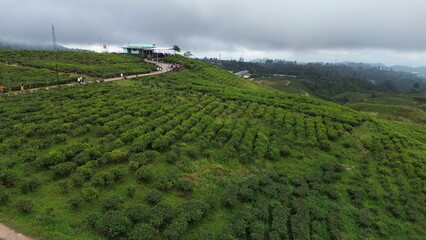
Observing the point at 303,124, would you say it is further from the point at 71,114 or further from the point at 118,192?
the point at 71,114

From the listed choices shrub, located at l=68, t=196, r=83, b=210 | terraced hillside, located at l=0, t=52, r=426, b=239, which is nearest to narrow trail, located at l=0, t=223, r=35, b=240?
terraced hillside, located at l=0, t=52, r=426, b=239

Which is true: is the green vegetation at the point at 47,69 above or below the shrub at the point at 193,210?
above

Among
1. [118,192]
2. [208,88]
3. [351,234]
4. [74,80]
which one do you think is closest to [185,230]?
[118,192]

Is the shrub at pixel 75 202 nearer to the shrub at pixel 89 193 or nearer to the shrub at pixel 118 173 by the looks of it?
the shrub at pixel 89 193

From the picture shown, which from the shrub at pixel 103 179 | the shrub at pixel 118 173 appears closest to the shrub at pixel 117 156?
the shrub at pixel 118 173

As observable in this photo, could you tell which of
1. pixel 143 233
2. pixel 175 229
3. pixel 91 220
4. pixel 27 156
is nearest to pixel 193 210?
pixel 175 229

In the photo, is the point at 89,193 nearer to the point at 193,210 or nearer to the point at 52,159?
the point at 52,159

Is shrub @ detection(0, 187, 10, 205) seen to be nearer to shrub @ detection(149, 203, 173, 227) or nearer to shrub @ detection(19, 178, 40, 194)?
shrub @ detection(19, 178, 40, 194)
